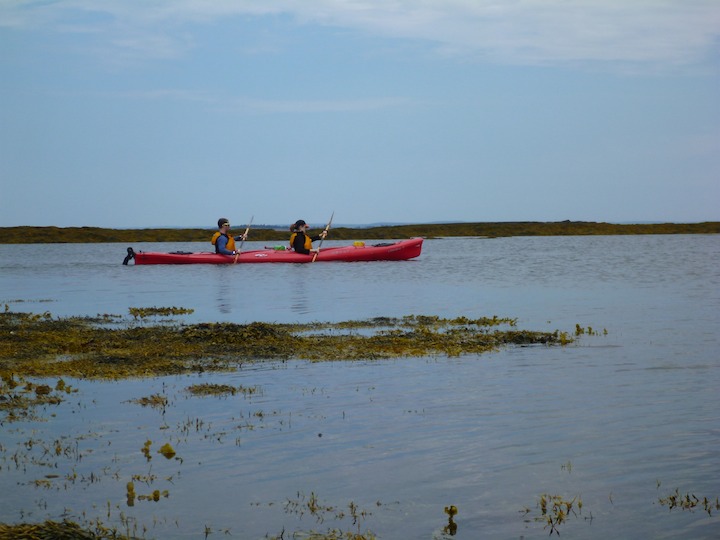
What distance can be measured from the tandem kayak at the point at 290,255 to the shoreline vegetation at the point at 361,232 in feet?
183

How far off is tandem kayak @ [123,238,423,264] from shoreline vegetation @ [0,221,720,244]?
55.7m

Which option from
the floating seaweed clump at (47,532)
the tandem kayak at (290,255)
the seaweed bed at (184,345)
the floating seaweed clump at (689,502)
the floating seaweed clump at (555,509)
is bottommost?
the floating seaweed clump at (555,509)

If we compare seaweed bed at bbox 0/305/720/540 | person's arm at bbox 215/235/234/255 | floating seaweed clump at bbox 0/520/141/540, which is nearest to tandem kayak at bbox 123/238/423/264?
person's arm at bbox 215/235/234/255

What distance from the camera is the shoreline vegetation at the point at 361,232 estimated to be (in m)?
113

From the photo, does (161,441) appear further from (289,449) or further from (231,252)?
(231,252)

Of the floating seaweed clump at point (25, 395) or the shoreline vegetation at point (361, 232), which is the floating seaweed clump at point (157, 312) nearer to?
the floating seaweed clump at point (25, 395)

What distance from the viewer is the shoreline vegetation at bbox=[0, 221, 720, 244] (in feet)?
370

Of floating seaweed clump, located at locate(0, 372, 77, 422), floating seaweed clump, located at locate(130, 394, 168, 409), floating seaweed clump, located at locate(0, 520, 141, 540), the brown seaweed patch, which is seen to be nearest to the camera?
floating seaweed clump, located at locate(0, 520, 141, 540)

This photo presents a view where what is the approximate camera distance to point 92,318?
79.4ft

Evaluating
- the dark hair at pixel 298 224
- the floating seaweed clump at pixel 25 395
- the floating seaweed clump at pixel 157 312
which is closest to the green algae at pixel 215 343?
the floating seaweed clump at pixel 25 395

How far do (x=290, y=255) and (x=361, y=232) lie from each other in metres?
68.0

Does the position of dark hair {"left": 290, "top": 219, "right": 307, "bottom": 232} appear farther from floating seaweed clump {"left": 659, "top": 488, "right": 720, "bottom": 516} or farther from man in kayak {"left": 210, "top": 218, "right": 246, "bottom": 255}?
floating seaweed clump {"left": 659, "top": 488, "right": 720, "bottom": 516}

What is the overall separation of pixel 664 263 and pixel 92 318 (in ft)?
124

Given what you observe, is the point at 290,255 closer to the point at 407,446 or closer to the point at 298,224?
the point at 298,224
